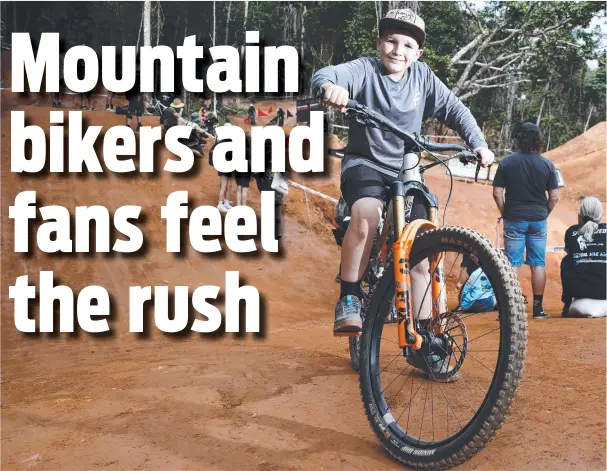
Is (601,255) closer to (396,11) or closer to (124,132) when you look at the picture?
(396,11)

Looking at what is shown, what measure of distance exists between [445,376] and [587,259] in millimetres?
3613

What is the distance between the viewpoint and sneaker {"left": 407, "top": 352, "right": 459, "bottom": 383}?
9.52ft

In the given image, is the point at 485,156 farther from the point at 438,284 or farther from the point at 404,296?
the point at 404,296

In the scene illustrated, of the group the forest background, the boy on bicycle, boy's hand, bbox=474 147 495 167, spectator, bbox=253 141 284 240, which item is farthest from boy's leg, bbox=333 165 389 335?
spectator, bbox=253 141 284 240

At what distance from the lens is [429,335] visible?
2764 mm

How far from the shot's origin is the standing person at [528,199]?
242 inches

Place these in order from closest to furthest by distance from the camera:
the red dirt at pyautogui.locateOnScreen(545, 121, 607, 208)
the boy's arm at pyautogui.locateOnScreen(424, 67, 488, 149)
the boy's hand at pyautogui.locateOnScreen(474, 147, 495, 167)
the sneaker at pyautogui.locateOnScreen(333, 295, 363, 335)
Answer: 1. the boy's hand at pyautogui.locateOnScreen(474, 147, 495, 167)
2. the sneaker at pyautogui.locateOnScreen(333, 295, 363, 335)
3. the boy's arm at pyautogui.locateOnScreen(424, 67, 488, 149)
4. the red dirt at pyautogui.locateOnScreen(545, 121, 607, 208)

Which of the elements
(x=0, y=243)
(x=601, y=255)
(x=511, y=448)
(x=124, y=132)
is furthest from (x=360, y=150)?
(x=0, y=243)

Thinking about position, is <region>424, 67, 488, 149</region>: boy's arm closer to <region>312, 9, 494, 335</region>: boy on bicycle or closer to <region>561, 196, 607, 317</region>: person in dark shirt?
<region>312, 9, 494, 335</region>: boy on bicycle

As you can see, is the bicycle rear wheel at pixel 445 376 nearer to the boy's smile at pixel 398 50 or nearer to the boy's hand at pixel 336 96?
the boy's hand at pixel 336 96

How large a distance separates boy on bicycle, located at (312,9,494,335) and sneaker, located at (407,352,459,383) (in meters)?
0.24

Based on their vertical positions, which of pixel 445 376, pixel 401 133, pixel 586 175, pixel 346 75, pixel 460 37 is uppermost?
pixel 460 37

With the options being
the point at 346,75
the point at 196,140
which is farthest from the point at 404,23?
the point at 196,140

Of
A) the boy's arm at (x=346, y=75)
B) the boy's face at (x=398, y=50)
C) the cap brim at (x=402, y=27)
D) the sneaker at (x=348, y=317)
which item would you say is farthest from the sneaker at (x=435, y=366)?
the cap brim at (x=402, y=27)
